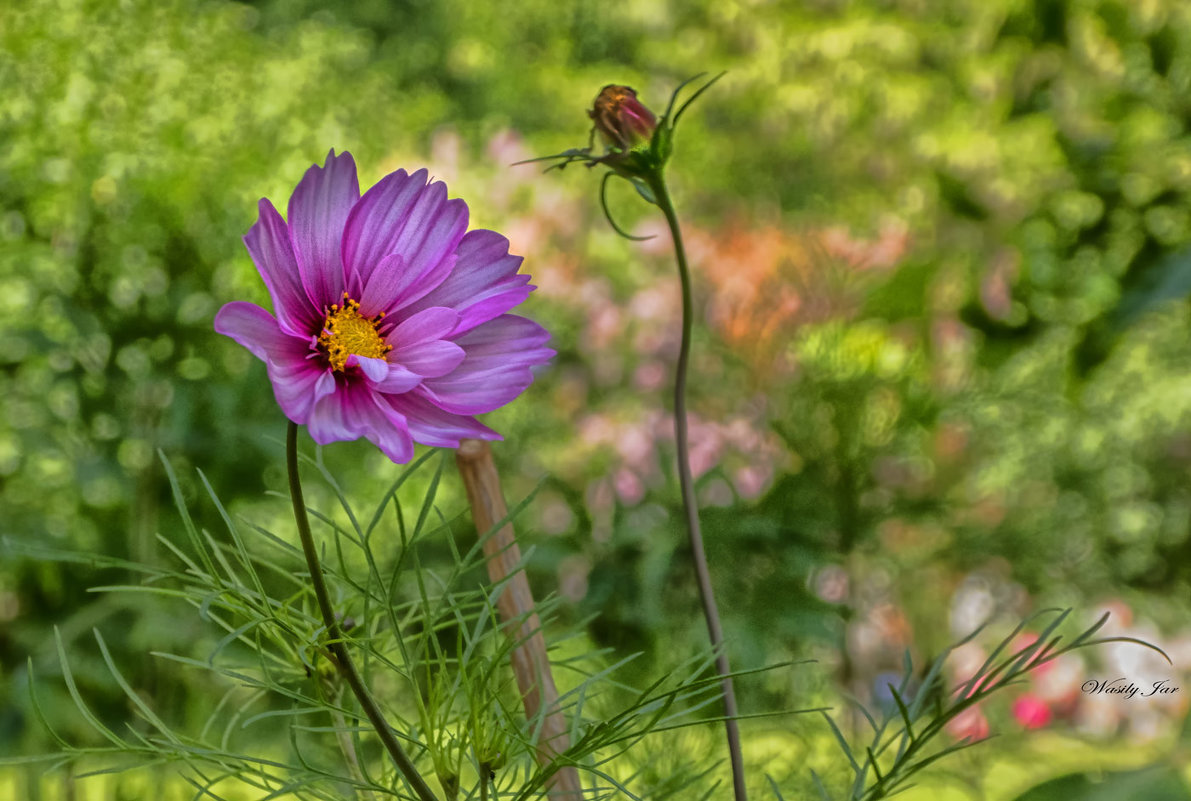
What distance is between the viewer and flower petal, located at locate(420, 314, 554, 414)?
4.9 inches

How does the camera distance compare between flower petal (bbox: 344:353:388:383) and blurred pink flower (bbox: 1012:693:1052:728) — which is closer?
flower petal (bbox: 344:353:388:383)

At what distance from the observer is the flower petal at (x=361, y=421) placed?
0.37 feet

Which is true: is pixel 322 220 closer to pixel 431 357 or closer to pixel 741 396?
pixel 431 357

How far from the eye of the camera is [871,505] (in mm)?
506

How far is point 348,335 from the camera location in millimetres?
130

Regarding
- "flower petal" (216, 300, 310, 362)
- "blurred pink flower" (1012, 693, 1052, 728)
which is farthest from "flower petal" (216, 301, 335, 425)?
"blurred pink flower" (1012, 693, 1052, 728)

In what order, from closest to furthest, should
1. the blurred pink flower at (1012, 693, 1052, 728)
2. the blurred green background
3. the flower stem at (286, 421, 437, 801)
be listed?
the flower stem at (286, 421, 437, 801) < the blurred green background < the blurred pink flower at (1012, 693, 1052, 728)

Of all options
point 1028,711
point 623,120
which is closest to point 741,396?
point 1028,711

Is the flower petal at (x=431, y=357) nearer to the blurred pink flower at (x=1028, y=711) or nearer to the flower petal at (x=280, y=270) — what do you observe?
the flower petal at (x=280, y=270)

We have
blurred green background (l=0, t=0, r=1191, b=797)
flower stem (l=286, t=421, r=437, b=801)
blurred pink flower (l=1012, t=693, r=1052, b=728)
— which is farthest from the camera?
→ blurred pink flower (l=1012, t=693, r=1052, b=728)

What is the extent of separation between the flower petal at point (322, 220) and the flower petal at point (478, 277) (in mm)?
12

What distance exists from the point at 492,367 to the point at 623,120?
0.07 meters

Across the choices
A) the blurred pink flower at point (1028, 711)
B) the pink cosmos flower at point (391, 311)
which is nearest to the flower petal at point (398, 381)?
the pink cosmos flower at point (391, 311)

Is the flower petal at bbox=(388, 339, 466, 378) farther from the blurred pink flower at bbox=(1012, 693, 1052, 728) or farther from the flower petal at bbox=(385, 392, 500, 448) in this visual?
the blurred pink flower at bbox=(1012, 693, 1052, 728)
